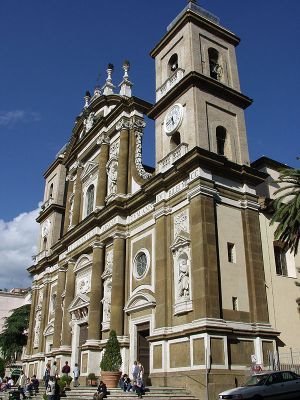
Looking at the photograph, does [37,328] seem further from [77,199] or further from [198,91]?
[198,91]

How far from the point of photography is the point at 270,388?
14.4 meters

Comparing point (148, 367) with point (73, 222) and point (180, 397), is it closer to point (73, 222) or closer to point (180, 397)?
point (180, 397)

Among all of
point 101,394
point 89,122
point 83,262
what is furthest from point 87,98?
point 101,394

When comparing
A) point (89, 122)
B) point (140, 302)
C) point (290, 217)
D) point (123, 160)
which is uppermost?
point (89, 122)

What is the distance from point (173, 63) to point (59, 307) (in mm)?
18950

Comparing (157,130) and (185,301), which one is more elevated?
(157,130)

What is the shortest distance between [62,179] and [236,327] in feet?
86.3

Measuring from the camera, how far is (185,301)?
19812 millimetres

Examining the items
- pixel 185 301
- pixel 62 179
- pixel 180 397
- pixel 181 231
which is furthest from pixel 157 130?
pixel 62 179

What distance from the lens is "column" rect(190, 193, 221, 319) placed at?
60.9ft

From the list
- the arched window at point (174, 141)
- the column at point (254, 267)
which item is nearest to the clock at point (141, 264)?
the column at point (254, 267)

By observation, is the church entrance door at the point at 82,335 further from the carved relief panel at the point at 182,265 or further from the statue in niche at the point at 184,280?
the statue in niche at the point at 184,280

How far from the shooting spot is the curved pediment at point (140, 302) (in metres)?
22.7

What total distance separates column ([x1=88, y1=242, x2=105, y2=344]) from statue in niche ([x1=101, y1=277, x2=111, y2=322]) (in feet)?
1.33
